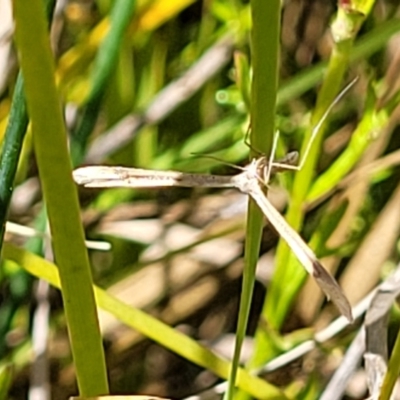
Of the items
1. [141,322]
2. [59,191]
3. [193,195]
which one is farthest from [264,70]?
[193,195]

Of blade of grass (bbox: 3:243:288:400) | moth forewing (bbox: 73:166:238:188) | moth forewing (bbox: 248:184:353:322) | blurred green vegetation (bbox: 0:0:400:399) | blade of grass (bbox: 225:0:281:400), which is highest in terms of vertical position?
blurred green vegetation (bbox: 0:0:400:399)

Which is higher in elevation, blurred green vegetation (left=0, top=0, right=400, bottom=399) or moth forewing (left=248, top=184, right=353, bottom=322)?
blurred green vegetation (left=0, top=0, right=400, bottom=399)

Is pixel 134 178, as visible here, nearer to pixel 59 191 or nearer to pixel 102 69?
pixel 59 191

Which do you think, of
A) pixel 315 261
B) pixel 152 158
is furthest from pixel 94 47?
pixel 315 261

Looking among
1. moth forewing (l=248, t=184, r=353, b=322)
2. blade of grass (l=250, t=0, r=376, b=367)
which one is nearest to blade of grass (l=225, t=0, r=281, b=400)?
moth forewing (l=248, t=184, r=353, b=322)

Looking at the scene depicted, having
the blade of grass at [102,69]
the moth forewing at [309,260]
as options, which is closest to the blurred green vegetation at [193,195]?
the blade of grass at [102,69]

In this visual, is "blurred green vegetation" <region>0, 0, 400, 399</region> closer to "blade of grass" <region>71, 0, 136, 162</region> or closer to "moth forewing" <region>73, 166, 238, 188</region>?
"blade of grass" <region>71, 0, 136, 162</region>
